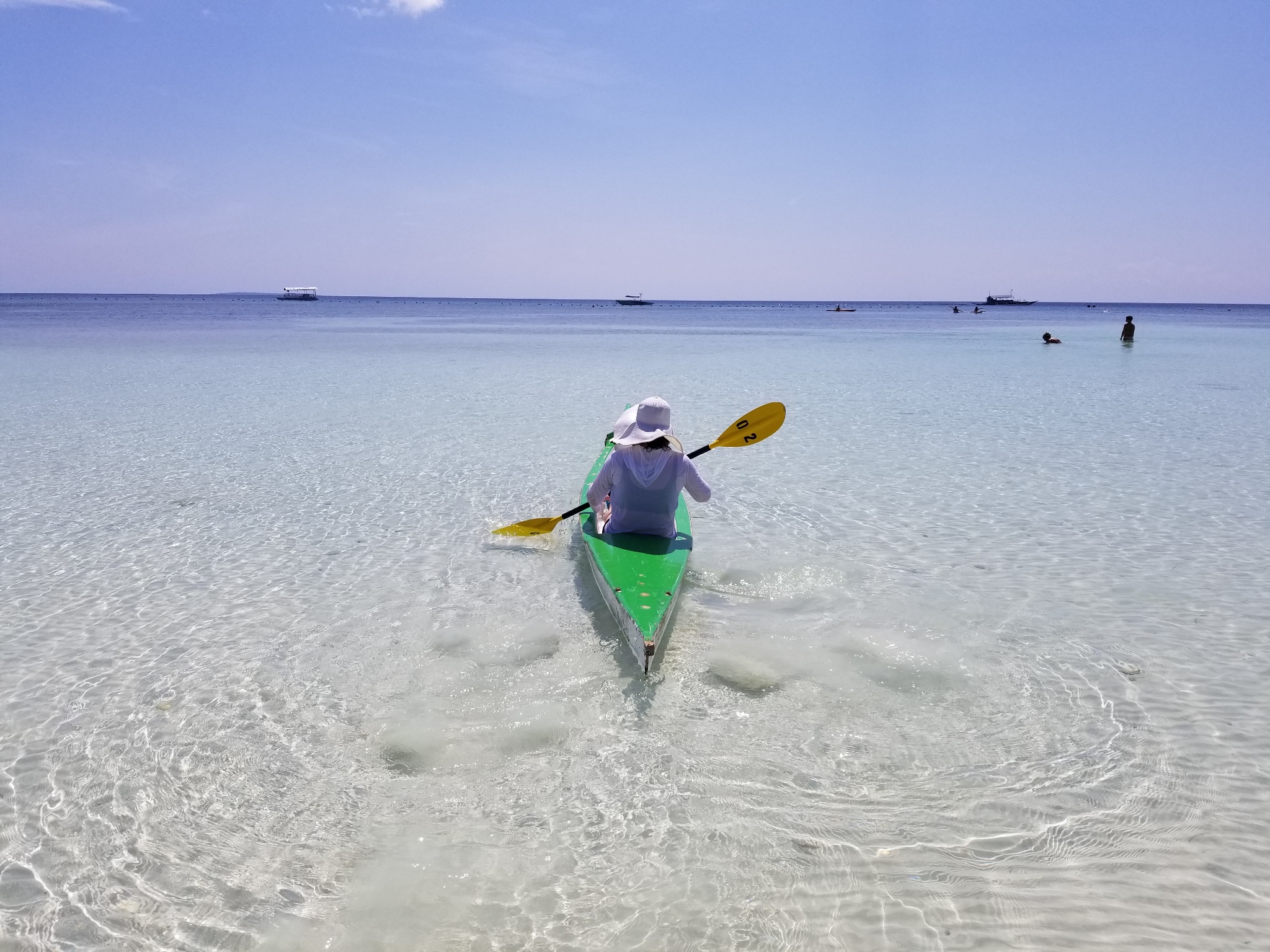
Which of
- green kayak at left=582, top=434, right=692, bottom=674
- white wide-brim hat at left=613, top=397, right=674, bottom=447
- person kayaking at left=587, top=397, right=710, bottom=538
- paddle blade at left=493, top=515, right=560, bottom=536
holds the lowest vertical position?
paddle blade at left=493, top=515, right=560, bottom=536

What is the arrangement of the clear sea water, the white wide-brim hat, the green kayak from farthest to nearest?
1. the white wide-brim hat
2. the green kayak
3. the clear sea water

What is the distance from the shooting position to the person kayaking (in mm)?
6191

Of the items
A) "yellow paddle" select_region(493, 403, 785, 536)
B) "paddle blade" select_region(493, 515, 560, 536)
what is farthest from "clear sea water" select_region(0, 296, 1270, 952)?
"yellow paddle" select_region(493, 403, 785, 536)

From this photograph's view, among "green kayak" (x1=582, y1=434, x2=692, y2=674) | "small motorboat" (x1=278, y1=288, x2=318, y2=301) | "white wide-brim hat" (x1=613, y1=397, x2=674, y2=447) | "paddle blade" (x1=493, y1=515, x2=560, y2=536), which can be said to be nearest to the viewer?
"green kayak" (x1=582, y1=434, x2=692, y2=674)

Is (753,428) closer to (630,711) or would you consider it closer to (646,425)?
(646,425)

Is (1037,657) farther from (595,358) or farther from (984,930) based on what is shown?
(595,358)

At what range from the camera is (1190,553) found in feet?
24.1

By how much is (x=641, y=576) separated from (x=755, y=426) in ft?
10.9

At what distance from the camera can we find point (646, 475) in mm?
6402

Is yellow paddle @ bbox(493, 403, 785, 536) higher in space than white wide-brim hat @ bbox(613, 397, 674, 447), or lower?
lower

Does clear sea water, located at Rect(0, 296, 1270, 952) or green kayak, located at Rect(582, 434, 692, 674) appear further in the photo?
green kayak, located at Rect(582, 434, 692, 674)

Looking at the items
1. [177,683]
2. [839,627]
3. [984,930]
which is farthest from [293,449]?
[984,930]

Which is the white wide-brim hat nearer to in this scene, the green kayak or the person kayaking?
the person kayaking

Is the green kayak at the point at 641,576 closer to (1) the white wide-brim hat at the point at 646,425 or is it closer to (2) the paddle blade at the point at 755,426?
(1) the white wide-brim hat at the point at 646,425
